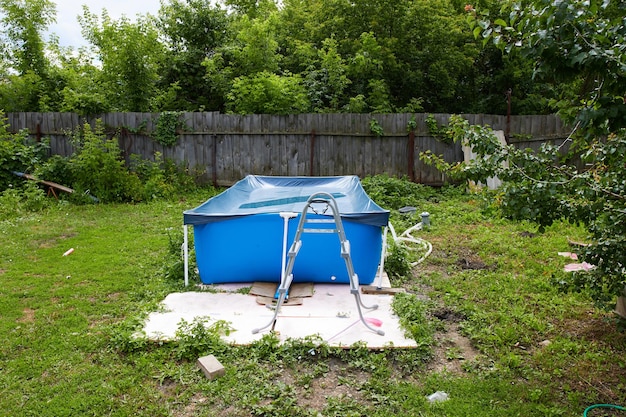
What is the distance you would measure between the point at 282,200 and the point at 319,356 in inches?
89.2

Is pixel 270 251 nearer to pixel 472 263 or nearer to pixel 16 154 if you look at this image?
pixel 472 263

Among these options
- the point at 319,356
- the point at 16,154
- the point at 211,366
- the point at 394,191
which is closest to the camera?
the point at 211,366

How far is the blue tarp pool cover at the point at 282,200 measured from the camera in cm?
425

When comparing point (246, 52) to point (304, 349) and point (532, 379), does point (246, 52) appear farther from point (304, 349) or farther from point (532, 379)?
point (532, 379)

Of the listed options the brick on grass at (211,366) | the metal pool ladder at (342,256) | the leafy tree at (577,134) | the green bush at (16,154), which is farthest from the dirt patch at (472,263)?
the green bush at (16,154)

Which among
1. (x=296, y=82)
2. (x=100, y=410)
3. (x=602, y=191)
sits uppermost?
(x=296, y=82)

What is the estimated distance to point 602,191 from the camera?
2.60 metres

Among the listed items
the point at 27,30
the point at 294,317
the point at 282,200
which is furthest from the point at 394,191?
the point at 27,30

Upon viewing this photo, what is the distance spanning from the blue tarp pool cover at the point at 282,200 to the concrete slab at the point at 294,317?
686mm

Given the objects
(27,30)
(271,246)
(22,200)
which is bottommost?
(22,200)

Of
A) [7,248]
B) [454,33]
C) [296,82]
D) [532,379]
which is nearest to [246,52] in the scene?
[296,82]

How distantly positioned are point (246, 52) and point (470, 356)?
27.5 feet

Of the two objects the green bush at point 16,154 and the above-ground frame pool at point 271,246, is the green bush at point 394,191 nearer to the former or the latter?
the above-ground frame pool at point 271,246

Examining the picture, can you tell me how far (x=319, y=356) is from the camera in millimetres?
3168
